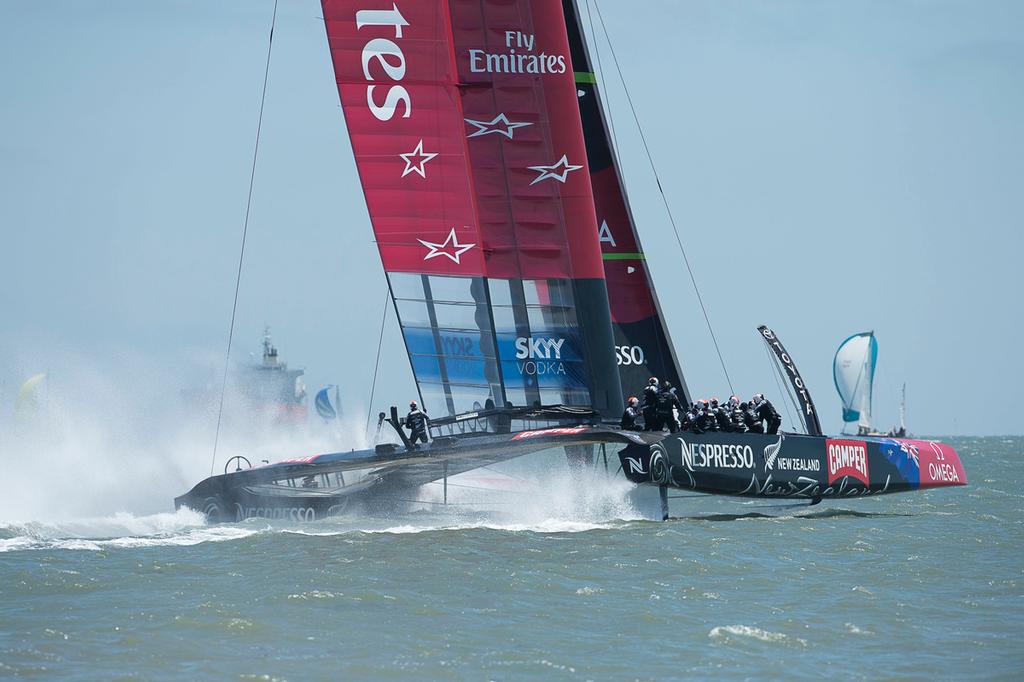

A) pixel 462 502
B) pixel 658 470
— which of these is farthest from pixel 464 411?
pixel 658 470

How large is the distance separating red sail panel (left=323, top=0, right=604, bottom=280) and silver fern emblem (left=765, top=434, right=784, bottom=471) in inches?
110

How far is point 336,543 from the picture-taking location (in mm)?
13711

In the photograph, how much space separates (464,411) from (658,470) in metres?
2.79

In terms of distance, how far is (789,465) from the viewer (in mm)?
15797

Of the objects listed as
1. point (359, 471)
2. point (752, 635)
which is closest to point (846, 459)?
point (359, 471)

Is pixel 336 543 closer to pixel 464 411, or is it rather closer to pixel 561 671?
pixel 464 411

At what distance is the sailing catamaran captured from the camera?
53.2ft

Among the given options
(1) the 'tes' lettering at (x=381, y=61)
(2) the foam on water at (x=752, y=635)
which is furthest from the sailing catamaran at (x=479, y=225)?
(2) the foam on water at (x=752, y=635)

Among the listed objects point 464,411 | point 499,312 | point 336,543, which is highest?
point 499,312

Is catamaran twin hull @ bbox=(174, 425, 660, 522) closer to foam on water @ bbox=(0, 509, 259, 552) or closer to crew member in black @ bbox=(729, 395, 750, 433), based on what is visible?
foam on water @ bbox=(0, 509, 259, 552)

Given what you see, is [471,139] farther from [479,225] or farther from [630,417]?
[630,417]

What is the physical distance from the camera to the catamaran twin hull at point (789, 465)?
576 inches

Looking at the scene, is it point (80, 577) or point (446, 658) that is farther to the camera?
point (80, 577)

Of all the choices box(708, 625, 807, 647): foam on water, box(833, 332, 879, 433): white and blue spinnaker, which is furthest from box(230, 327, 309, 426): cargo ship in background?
box(708, 625, 807, 647): foam on water
